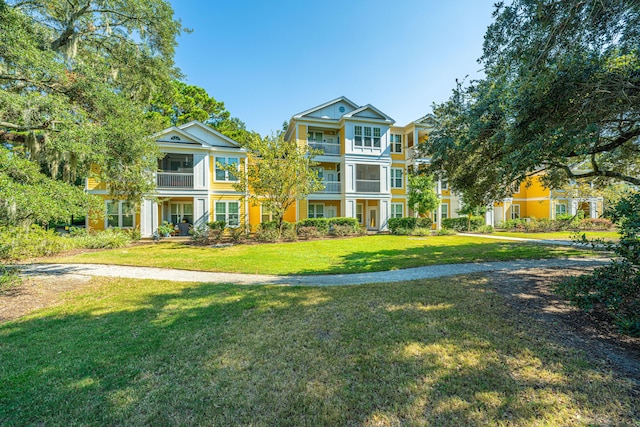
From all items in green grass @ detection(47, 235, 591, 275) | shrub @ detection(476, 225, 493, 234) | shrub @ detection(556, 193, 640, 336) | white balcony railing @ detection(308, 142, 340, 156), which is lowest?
green grass @ detection(47, 235, 591, 275)

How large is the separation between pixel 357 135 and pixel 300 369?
2018cm

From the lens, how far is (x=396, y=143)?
953 inches

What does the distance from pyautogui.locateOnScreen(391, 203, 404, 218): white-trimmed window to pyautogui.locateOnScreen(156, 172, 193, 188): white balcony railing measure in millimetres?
16534

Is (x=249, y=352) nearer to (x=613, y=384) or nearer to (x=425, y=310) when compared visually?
(x=425, y=310)

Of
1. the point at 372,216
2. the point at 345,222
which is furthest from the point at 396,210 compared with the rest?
the point at 345,222

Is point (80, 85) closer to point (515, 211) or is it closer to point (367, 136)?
point (367, 136)

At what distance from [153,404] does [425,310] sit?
13.7 feet

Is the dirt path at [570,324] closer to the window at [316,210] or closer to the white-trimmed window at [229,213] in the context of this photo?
the white-trimmed window at [229,213]

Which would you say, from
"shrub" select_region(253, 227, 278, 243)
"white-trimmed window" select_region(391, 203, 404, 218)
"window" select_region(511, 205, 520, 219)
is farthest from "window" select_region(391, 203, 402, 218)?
"window" select_region(511, 205, 520, 219)

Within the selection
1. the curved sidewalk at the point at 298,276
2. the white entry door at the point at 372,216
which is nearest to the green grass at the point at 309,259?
the curved sidewalk at the point at 298,276

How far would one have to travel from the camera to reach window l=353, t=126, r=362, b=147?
2117 centimetres

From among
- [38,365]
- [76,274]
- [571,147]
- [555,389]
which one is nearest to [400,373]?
[555,389]

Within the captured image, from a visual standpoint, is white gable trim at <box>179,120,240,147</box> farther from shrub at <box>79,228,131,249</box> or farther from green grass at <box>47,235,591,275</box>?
green grass at <box>47,235,591,275</box>

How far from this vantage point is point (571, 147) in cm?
506
